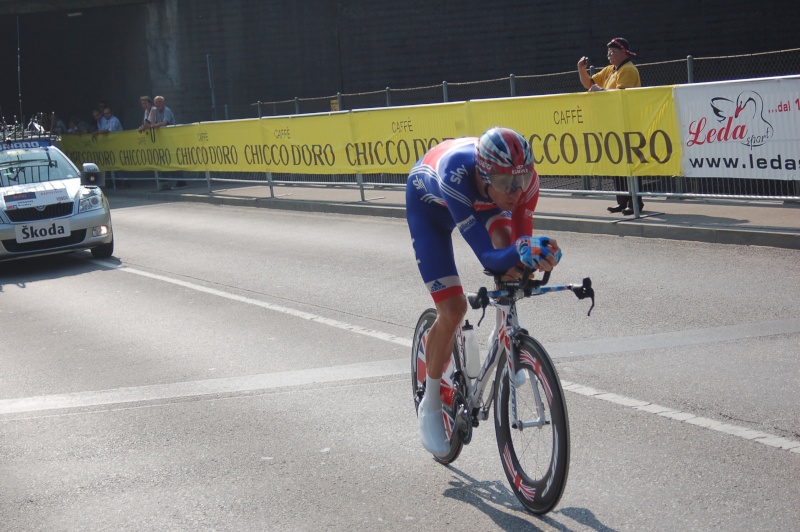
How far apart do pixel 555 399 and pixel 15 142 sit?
13626 millimetres

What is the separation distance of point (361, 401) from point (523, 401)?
93.9 inches

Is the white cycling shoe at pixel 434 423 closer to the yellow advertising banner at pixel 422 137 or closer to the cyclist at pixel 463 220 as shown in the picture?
the cyclist at pixel 463 220

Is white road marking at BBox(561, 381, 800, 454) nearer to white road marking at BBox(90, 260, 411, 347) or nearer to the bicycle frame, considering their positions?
the bicycle frame

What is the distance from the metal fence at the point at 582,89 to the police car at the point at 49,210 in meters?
5.06

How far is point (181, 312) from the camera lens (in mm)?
10453

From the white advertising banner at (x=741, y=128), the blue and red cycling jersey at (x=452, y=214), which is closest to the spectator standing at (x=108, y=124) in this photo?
the white advertising banner at (x=741, y=128)

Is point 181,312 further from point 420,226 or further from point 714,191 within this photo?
point 714,191

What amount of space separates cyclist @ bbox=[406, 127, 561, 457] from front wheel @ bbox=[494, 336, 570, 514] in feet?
1.36

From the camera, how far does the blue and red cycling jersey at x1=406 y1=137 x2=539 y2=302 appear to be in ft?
15.1

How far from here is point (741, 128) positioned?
458 inches

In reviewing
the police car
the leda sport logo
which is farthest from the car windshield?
the leda sport logo

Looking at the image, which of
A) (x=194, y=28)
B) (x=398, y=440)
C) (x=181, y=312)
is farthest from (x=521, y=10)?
(x=398, y=440)

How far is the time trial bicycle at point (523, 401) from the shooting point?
4.30 metres

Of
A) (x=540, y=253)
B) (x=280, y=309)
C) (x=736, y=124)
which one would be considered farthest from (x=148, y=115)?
(x=540, y=253)
